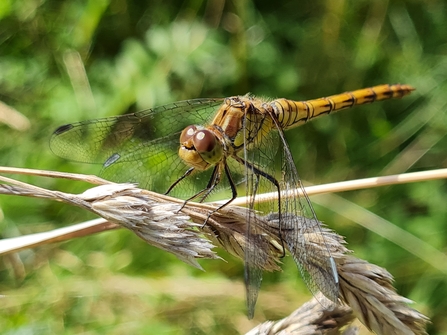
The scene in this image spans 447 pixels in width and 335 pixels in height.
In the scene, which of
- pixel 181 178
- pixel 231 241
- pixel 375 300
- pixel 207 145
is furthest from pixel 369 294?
pixel 181 178

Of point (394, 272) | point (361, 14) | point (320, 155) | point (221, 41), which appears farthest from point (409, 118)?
point (221, 41)

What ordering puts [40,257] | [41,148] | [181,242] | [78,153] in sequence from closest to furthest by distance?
[181,242]
[78,153]
[40,257]
[41,148]

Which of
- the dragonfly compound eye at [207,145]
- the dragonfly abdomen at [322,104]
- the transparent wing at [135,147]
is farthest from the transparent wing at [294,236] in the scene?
the dragonfly abdomen at [322,104]

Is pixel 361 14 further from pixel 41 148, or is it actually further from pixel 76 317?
pixel 76 317

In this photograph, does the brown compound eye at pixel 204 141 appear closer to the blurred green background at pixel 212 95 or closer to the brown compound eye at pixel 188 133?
the brown compound eye at pixel 188 133

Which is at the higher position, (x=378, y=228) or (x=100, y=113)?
(x=100, y=113)

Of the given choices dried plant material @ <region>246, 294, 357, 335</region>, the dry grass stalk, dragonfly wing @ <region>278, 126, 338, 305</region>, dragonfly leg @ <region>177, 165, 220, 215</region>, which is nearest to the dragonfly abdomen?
dragonfly leg @ <region>177, 165, 220, 215</region>

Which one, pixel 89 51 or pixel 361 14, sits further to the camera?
pixel 361 14
